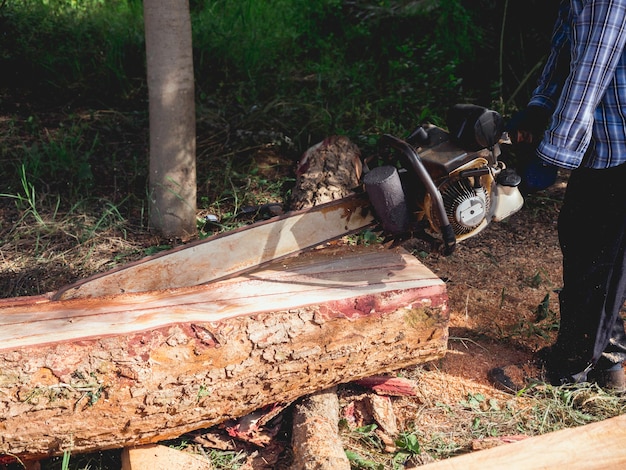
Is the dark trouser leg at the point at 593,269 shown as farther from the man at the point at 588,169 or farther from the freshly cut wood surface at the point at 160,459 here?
the freshly cut wood surface at the point at 160,459

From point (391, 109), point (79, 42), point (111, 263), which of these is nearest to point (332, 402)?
point (111, 263)

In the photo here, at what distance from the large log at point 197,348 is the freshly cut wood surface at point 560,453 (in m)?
0.56

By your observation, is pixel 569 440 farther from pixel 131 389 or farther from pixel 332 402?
pixel 131 389

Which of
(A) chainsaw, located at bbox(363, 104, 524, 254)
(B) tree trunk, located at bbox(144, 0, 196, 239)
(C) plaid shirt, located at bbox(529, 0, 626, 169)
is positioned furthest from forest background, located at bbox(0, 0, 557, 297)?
(C) plaid shirt, located at bbox(529, 0, 626, 169)

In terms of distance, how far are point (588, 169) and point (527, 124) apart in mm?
305

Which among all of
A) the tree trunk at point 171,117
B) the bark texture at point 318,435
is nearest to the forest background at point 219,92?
the tree trunk at point 171,117

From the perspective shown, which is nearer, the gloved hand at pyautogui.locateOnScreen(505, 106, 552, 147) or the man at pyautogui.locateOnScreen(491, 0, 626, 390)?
the man at pyautogui.locateOnScreen(491, 0, 626, 390)

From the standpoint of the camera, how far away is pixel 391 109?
506 cm

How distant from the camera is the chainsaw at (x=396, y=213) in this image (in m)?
2.38

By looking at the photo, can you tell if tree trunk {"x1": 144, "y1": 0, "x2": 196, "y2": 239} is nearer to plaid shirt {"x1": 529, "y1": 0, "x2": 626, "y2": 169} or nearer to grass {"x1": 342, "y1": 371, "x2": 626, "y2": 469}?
grass {"x1": 342, "y1": 371, "x2": 626, "y2": 469}

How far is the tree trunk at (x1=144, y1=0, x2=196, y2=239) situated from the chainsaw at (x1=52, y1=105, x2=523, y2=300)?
1.12 meters

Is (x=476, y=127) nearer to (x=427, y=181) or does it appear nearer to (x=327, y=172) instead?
(x=427, y=181)

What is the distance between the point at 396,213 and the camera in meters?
2.41

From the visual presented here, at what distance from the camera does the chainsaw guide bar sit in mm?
2494
